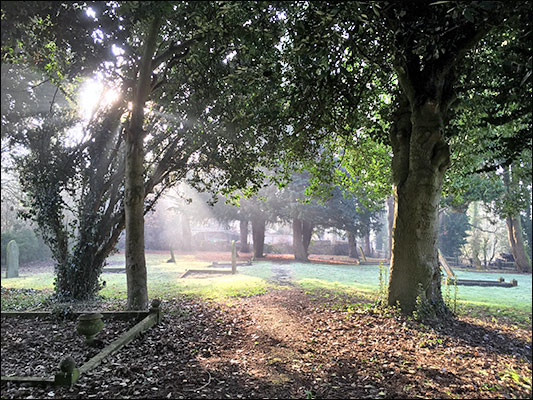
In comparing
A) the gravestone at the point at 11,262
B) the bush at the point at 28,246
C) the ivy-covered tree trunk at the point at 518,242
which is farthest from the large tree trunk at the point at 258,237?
the ivy-covered tree trunk at the point at 518,242

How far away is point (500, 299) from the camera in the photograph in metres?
12.5

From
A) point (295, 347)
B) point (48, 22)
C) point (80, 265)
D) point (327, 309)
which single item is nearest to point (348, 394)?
point (295, 347)

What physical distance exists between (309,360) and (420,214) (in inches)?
147

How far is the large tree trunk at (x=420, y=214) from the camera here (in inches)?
275

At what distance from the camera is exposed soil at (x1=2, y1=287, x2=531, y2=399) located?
4156 mm

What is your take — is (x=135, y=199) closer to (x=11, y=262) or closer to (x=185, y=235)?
(x=11, y=262)

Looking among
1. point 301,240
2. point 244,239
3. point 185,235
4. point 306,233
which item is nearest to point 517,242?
point 306,233

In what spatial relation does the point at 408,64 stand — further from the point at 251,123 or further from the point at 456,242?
the point at 456,242

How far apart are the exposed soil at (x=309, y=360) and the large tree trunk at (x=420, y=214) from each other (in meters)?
0.75

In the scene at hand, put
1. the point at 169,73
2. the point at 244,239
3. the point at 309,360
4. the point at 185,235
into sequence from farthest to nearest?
1. the point at 185,235
2. the point at 244,239
3. the point at 169,73
4. the point at 309,360

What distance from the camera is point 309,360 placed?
5473 millimetres

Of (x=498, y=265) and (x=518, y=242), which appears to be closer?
(x=518, y=242)

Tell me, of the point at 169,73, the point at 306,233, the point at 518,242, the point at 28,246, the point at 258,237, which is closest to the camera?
the point at 169,73

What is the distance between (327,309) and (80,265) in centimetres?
776
